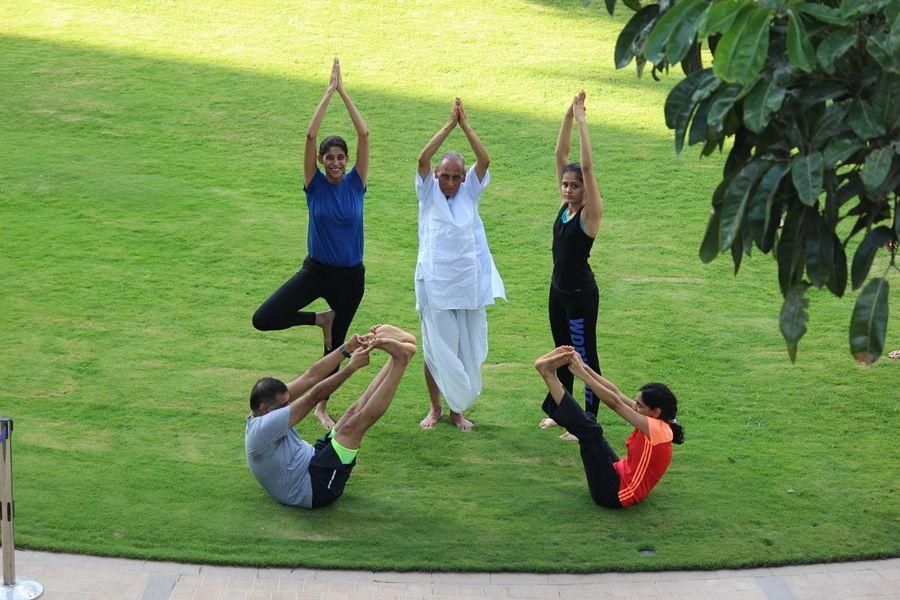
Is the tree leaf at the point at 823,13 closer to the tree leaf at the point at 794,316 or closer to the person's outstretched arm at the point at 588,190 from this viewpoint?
the tree leaf at the point at 794,316

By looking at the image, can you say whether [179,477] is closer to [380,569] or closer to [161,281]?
[380,569]

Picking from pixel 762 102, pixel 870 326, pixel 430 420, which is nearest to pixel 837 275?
pixel 870 326

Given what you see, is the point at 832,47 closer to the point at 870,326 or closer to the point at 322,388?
the point at 870,326

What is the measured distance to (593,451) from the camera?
7.32 m

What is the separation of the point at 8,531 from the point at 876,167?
4494 millimetres

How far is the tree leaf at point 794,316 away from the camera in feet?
15.8

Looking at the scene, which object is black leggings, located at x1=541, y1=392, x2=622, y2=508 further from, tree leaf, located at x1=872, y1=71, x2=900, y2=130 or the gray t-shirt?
tree leaf, located at x1=872, y1=71, x2=900, y2=130

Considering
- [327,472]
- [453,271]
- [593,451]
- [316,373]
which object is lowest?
[327,472]

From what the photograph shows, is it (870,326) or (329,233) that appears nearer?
(870,326)

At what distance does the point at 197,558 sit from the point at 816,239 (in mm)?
3840

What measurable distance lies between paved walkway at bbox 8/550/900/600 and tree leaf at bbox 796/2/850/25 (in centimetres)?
334

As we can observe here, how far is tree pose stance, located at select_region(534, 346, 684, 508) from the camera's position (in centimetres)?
726

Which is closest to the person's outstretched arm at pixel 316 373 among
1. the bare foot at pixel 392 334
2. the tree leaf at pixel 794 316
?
the bare foot at pixel 392 334

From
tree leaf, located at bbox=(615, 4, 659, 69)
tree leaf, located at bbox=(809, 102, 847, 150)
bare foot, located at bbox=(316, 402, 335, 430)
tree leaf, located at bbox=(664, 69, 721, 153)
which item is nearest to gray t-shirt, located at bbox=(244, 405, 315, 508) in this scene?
bare foot, located at bbox=(316, 402, 335, 430)
